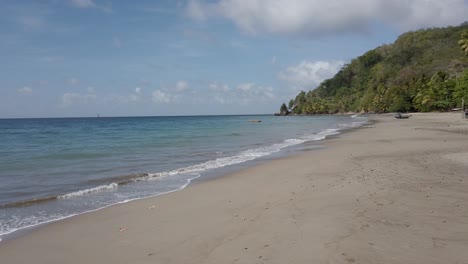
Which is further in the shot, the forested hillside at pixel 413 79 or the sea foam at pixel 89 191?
the forested hillside at pixel 413 79

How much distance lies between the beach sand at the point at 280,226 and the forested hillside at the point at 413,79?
6787 cm

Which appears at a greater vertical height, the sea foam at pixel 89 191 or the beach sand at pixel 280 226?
the beach sand at pixel 280 226

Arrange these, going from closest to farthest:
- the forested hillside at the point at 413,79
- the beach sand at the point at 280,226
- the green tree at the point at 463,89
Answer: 1. the beach sand at the point at 280,226
2. the green tree at the point at 463,89
3. the forested hillside at the point at 413,79

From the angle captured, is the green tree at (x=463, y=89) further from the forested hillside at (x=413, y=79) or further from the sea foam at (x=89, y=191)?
the sea foam at (x=89, y=191)

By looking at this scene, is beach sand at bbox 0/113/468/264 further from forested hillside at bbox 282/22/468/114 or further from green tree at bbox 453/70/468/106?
forested hillside at bbox 282/22/468/114

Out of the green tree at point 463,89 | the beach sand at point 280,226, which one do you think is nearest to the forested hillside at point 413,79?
the green tree at point 463,89

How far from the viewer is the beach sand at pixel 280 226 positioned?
5250 mm

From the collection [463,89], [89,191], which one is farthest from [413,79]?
[89,191]

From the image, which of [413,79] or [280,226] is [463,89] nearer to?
[413,79]

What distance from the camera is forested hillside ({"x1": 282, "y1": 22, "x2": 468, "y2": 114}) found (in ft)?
268

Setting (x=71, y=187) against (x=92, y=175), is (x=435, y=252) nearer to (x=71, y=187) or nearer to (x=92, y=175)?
(x=71, y=187)

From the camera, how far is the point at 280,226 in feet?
21.5

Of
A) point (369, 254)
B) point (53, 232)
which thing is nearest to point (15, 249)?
point (53, 232)

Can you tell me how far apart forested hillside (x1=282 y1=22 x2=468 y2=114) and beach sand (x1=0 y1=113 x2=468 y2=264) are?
223 ft
